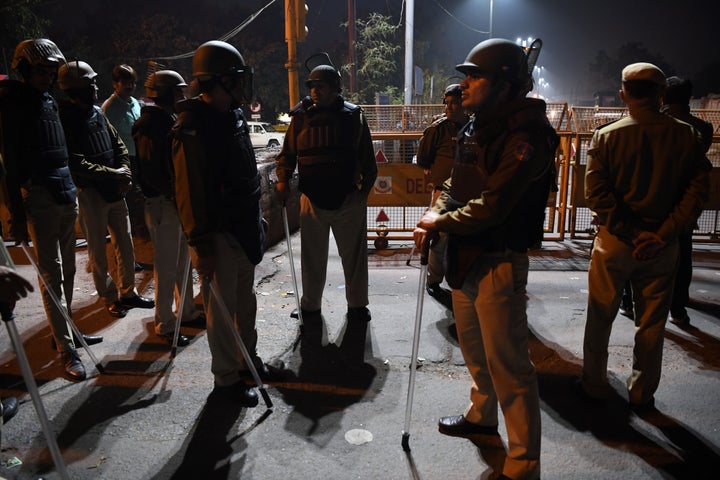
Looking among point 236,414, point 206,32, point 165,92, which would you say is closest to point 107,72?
point 206,32

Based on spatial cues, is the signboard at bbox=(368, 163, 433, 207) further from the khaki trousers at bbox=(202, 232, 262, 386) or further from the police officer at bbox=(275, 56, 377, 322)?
the khaki trousers at bbox=(202, 232, 262, 386)

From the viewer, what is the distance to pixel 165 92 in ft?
15.3

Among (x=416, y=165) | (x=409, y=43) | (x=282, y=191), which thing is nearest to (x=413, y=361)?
(x=282, y=191)

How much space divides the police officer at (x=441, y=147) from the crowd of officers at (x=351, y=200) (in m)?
0.02

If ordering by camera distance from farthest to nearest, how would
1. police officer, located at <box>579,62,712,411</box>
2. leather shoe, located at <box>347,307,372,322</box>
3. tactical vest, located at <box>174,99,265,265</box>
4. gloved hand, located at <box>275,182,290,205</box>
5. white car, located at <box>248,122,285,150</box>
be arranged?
1. white car, located at <box>248,122,285,150</box>
2. leather shoe, located at <box>347,307,372,322</box>
3. gloved hand, located at <box>275,182,290,205</box>
4. tactical vest, located at <box>174,99,265,265</box>
5. police officer, located at <box>579,62,712,411</box>

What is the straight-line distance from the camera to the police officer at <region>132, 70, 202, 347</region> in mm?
4512

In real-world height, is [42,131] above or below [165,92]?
below

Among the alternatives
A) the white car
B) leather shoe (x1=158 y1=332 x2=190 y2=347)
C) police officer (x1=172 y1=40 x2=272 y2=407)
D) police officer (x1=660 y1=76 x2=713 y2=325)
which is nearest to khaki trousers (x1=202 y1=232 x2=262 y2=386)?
police officer (x1=172 y1=40 x2=272 y2=407)

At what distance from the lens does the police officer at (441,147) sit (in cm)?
528

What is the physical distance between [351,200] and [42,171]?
8.42 feet

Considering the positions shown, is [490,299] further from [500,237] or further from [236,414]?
[236,414]

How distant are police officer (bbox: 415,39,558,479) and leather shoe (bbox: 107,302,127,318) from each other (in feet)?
12.3

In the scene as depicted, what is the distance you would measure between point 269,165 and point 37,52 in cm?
410

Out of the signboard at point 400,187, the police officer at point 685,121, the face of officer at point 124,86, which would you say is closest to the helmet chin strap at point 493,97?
the police officer at point 685,121
